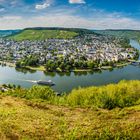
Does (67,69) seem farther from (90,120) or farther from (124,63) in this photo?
(90,120)

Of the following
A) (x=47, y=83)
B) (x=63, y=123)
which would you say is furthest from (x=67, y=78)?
(x=63, y=123)

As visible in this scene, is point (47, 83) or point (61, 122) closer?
point (61, 122)

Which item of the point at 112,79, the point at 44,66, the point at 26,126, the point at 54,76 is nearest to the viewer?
the point at 26,126

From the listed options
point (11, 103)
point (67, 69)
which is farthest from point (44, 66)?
point (11, 103)

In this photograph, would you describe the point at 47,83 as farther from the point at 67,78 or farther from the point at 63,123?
the point at 63,123

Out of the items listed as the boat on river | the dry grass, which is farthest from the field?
the boat on river

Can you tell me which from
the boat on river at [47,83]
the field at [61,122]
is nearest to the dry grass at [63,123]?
the field at [61,122]

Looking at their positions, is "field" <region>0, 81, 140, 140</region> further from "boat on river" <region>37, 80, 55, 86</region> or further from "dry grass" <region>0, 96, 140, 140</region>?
"boat on river" <region>37, 80, 55, 86</region>

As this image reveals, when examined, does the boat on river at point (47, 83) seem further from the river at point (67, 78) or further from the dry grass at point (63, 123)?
the dry grass at point (63, 123)
